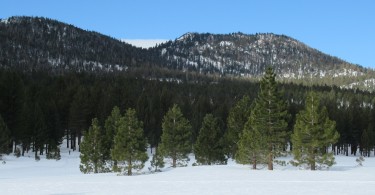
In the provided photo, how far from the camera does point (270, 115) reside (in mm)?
38375

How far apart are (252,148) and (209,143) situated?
30.0 feet

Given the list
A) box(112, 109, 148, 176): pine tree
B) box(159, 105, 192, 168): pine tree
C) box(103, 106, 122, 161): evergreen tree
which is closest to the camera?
box(112, 109, 148, 176): pine tree

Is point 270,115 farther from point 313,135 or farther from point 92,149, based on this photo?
point 92,149

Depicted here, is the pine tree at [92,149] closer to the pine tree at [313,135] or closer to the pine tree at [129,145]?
the pine tree at [129,145]

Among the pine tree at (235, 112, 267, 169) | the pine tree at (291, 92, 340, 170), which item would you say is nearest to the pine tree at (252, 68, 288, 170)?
the pine tree at (235, 112, 267, 169)

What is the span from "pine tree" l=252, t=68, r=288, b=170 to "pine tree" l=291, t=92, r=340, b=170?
5.16ft

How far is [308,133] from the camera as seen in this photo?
37.4 metres

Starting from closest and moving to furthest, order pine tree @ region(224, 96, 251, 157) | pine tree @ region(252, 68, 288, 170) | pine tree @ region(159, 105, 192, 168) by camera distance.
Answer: pine tree @ region(252, 68, 288, 170)
pine tree @ region(159, 105, 192, 168)
pine tree @ region(224, 96, 251, 157)

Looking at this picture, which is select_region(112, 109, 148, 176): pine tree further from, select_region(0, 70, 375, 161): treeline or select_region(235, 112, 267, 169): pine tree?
select_region(0, 70, 375, 161): treeline

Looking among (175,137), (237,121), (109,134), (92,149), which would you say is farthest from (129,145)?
(237,121)

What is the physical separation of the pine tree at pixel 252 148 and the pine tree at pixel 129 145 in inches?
381

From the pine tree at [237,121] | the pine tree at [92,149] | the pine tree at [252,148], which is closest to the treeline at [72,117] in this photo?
the pine tree at [237,121]

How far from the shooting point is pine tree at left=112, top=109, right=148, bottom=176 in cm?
3933

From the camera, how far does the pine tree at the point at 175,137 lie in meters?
47.0
